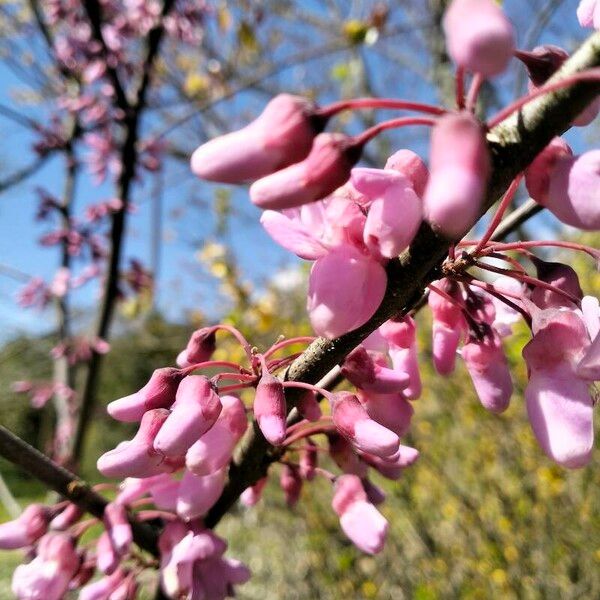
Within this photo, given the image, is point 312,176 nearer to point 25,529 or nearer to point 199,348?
point 199,348

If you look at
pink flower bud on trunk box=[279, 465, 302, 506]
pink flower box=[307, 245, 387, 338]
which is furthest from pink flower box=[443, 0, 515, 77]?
pink flower bud on trunk box=[279, 465, 302, 506]

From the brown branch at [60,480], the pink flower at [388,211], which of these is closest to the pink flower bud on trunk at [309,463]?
the brown branch at [60,480]

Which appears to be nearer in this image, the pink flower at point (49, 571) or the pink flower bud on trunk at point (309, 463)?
the pink flower at point (49, 571)

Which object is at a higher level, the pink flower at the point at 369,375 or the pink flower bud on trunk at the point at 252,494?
the pink flower at the point at 369,375

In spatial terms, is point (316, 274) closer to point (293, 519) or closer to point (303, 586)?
point (303, 586)

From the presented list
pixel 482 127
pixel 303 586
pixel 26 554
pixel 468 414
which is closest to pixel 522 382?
pixel 468 414

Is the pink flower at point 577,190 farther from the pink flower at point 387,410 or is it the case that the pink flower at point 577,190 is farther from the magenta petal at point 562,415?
the pink flower at point 387,410
